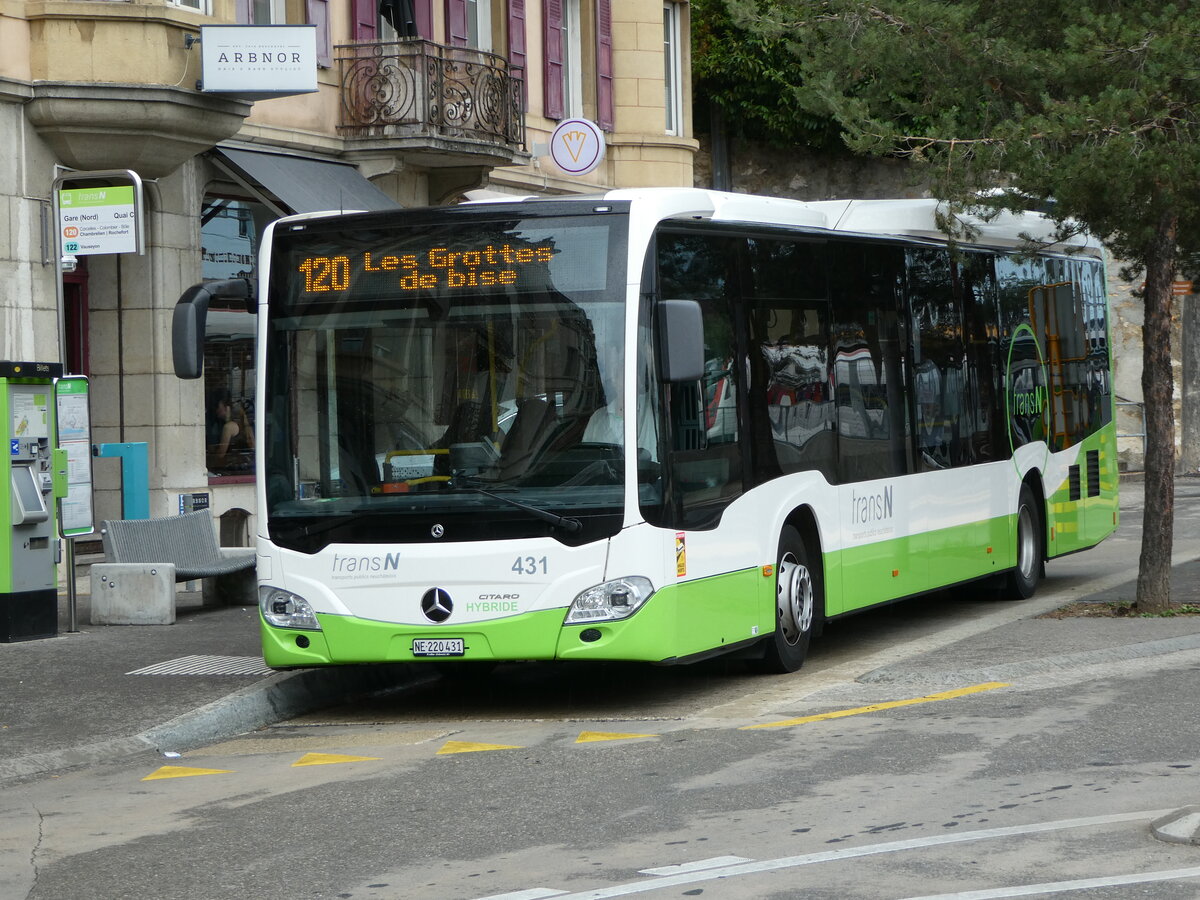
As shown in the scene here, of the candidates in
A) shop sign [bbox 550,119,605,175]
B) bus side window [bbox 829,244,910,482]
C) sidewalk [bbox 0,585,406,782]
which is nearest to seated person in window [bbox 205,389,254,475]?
shop sign [bbox 550,119,605,175]

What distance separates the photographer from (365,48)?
20.9 meters

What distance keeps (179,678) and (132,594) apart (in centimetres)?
316

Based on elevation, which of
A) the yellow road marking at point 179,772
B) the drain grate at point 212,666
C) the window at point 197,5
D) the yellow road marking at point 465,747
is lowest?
the yellow road marking at point 179,772

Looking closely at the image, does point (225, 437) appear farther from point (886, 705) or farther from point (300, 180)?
point (886, 705)

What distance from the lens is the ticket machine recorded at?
12734 millimetres

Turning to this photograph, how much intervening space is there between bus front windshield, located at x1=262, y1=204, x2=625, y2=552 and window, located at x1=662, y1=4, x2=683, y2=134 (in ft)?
59.1

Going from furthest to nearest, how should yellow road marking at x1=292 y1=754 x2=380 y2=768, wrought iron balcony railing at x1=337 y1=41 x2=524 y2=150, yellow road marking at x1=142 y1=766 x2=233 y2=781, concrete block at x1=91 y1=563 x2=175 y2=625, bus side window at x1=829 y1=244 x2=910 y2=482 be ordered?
wrought iron balcony railing at x1=337 y1=41 x2=524 y2=150 → concrete block at x1=91 y1=563 x2=175 y2=625 → bus side window at x1=829 y1=244 x2=910 y2=482 → yellow road marking at x1=292 y1=754 x2=380 y2=768 → yellow road marking at x1=142 y1=766 x2=233 y2=781

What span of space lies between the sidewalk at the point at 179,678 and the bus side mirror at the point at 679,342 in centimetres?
237

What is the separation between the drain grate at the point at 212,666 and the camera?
37.7 feet

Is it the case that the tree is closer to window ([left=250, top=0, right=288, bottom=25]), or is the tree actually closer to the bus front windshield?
the bus front windshield

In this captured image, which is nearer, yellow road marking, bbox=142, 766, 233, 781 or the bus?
yellow road marking, bbox=142, 766, 233, 781

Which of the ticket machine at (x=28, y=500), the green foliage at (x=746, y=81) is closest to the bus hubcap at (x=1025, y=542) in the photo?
the ticket machine at (x=28, y=500)

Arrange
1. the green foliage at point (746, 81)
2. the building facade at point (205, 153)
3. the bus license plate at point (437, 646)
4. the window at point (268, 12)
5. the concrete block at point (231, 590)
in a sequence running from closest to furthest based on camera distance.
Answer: the bus license plate at point (437, 646) → the concrete block at point (231, 590) → the building facade at point (205, 153) → the window at point (268, 12) → the green foliage at point (746, 81)

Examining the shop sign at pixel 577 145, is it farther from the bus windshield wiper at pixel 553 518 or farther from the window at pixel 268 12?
the bus windshield wiper at pixel 553 518
